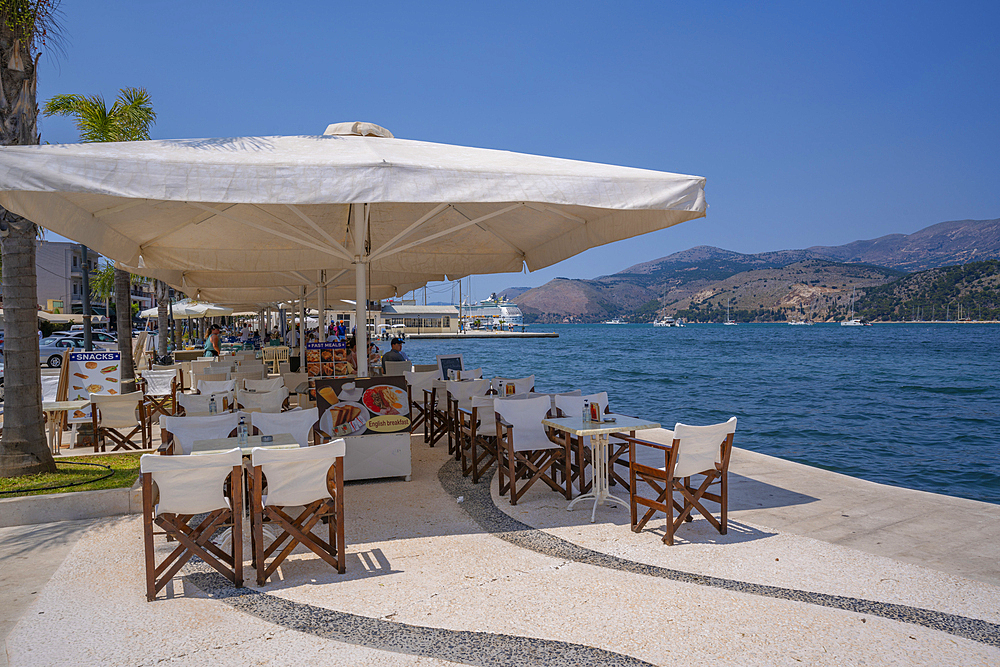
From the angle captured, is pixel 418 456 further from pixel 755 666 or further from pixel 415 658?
pixel 755 666

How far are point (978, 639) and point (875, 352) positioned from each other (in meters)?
55.1

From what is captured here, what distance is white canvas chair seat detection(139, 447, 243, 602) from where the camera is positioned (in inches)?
138

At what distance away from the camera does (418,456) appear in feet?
24.2

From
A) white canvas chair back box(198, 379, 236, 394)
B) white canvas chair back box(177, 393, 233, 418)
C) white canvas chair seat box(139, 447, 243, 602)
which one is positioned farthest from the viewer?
white canvas chair back box(198, 379, 236, 394)

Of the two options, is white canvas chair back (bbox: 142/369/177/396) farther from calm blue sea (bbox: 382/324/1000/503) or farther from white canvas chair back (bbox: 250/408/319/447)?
calm blue sea (bbox: 382/324/1000/503)

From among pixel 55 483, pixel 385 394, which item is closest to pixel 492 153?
pixel 385 394

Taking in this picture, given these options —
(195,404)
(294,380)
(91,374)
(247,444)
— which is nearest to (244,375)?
(294,380)

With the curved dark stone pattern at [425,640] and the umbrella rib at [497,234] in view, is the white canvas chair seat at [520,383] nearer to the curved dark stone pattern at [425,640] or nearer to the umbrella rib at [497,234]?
the umbrella rib at [497,234]

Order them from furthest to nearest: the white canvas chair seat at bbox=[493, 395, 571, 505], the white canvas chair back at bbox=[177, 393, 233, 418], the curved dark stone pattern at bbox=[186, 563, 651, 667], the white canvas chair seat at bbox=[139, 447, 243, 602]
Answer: the white canvas chair back at bbox=[177, 393, 233, 418], the white canvas chair seat at bbox=[493, 395, 571, 505], the white canvas chair seat at bbox=[139, 447, 243, 602], the curved dark stone pattern at bbox=[186, 563, 651, 667]

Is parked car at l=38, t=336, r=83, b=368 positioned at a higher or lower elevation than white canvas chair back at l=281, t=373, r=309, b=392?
higher

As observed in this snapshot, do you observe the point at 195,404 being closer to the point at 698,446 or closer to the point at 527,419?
the point at 527,419

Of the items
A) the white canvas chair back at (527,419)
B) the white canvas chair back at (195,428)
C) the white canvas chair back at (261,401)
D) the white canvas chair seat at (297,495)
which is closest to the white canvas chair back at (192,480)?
the white canvas chair seat at (297,495)

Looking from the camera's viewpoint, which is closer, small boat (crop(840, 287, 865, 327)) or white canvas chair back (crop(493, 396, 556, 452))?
white canvas chair back (crop(493, 396, 556, 452))

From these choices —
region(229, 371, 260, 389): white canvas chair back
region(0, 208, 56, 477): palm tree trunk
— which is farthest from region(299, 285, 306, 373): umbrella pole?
region(0, 208, 56, 477): palm tree trunk
